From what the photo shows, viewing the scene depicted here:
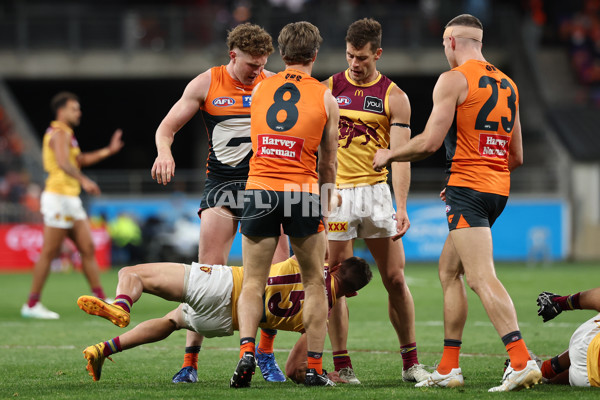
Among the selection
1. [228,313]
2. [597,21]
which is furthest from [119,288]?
[597,21]

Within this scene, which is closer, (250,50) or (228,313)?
(228,313)

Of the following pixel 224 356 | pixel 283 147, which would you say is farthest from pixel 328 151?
pixel 224 356

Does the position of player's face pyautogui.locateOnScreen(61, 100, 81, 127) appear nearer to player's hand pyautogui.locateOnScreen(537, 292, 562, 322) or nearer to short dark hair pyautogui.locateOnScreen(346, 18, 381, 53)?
short dark hair pyautogui.locateOnScreen(346, 18, 381, 53)

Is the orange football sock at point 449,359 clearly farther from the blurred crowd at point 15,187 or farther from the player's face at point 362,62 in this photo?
the blurred crowd at point 15,187

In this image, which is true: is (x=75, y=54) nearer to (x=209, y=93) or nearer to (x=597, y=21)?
(x=597, y=21)

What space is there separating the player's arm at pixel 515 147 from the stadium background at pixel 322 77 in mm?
17650

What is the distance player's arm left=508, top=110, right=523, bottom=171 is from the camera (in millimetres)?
6461

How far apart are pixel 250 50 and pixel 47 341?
13.7 ft

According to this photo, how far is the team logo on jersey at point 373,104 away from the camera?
6.94 m

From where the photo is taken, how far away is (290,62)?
618 centimetres

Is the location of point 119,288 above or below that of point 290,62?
below

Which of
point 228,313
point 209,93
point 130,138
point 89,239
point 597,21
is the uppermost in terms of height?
point 597,21

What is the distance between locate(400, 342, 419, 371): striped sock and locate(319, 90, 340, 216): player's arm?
1.44 metres

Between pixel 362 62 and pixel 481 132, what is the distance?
120 centimetres
